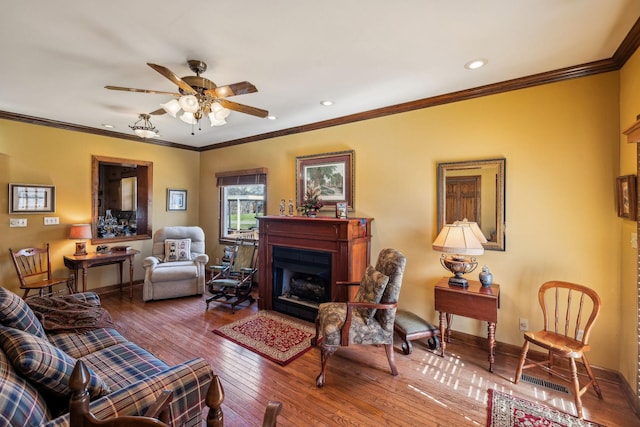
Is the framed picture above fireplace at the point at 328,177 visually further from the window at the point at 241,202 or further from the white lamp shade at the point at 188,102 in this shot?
the white lamp shade at the point at 188,102

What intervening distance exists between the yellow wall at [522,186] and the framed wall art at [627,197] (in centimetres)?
18

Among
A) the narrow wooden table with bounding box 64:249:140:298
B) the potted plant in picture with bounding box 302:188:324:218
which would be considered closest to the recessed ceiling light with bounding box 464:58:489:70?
the potted plant in picture with bounding box 302:188:324:218

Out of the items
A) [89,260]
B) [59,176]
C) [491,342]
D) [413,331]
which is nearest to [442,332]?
[413,331]

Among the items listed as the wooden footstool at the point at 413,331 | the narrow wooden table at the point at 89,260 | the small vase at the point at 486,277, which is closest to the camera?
the small vase at the point at 486,277

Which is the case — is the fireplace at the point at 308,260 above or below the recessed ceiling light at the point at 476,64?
below

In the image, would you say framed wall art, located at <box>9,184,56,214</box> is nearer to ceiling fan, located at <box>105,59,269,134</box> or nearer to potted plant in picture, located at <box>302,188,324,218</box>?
ceiling fan, located at <box>105,59,269,134</box>

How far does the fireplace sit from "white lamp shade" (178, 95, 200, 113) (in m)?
1.82

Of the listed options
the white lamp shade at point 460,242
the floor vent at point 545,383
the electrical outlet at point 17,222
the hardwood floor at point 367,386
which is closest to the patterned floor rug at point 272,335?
the hardwood floor at point 367,386

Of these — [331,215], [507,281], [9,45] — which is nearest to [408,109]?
[331,215]

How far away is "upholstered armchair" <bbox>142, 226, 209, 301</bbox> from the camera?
4.33 m

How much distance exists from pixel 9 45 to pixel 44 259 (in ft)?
10.6

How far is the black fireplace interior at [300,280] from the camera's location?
3.60 metres

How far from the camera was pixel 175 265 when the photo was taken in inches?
179

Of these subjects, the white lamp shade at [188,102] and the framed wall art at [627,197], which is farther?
the white lamp shade at [188,102]
